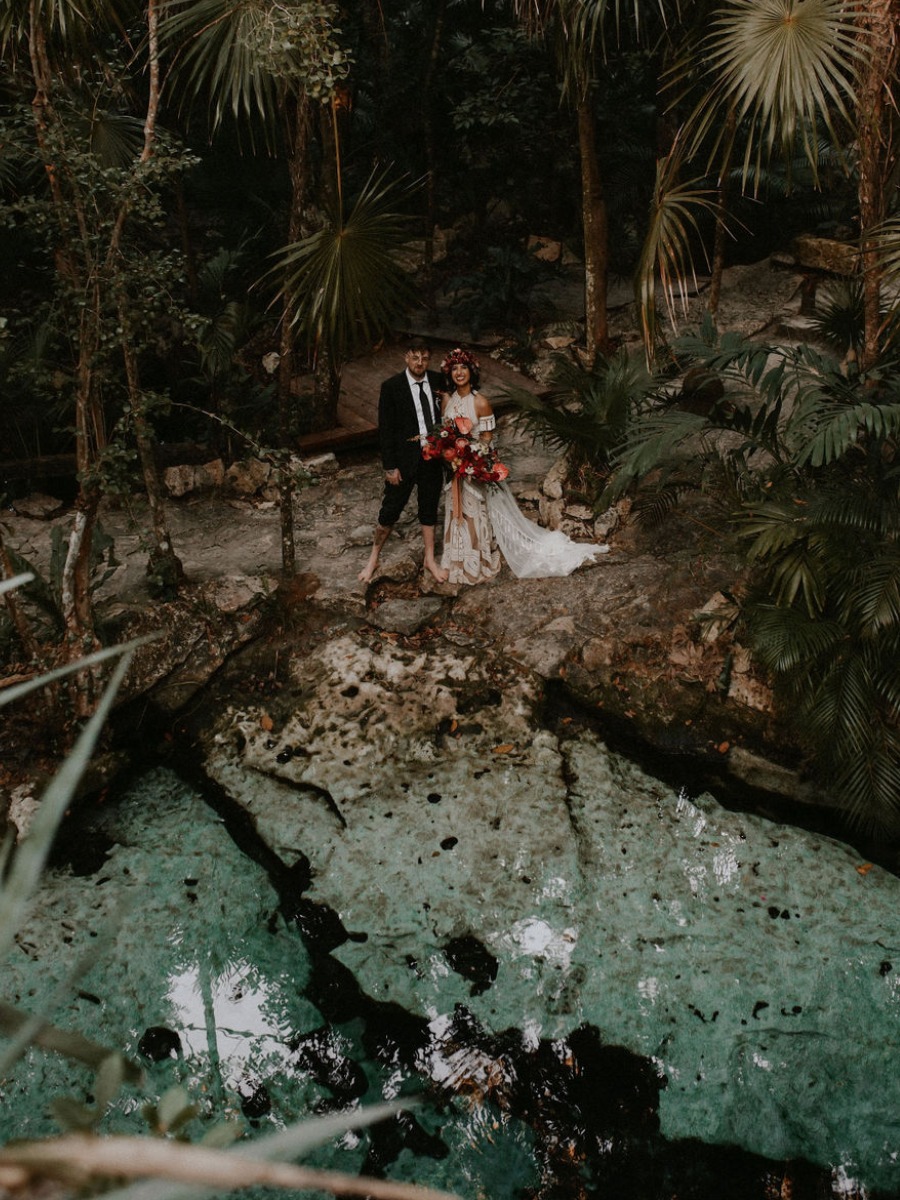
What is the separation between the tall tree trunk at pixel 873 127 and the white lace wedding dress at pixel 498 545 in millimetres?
2098

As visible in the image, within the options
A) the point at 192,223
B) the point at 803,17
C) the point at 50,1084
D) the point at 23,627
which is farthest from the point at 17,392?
the point at 803,17

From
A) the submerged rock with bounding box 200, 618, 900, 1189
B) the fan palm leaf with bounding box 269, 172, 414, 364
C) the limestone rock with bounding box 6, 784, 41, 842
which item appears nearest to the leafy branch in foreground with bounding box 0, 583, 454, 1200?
the submerged rock with bounding box 200, 618, 900, 1189

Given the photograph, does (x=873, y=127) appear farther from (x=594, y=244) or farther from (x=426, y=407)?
(x=594, y=244)

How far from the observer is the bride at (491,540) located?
19.9ft

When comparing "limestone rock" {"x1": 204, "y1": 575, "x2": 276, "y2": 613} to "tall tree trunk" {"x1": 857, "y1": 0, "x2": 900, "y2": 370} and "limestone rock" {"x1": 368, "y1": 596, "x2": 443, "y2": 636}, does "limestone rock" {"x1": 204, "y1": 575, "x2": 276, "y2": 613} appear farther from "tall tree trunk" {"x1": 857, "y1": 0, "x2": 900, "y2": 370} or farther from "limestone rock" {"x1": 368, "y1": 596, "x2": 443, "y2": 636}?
"tall tree trunk" {"x1": 857, "y1": 0, "x2": 900, "y2": 370}

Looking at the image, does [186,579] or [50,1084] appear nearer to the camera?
[50,1084]

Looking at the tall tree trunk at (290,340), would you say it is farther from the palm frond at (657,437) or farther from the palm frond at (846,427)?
A: the palm frond at (846,427)

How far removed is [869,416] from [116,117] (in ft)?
16.5

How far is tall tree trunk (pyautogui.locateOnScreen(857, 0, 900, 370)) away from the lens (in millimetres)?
4258

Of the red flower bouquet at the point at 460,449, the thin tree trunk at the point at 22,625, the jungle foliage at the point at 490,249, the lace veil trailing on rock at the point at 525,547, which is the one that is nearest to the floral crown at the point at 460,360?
the red flower bouquet at the point at 460,449

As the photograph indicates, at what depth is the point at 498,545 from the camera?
248 inches

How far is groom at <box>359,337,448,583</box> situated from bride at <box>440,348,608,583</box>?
11 cm

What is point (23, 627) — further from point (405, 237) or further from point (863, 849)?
point (863, 849)

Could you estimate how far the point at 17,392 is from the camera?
740 cm
